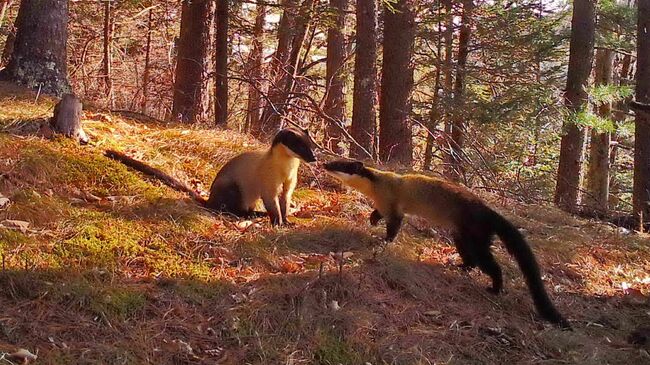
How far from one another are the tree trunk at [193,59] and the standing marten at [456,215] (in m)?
4.23

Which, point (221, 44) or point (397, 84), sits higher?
point (221, 44)

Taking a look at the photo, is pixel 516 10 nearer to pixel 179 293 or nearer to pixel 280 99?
pixel 280 99

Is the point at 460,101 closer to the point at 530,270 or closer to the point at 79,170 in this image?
the point at 530,270

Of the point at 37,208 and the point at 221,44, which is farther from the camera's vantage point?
the point at 221,44

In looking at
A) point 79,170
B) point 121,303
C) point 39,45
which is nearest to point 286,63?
point 39,45

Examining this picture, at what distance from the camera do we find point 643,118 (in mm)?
11023

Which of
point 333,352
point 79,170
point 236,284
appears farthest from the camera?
point 79,170

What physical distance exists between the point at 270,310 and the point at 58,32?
19.0 feet

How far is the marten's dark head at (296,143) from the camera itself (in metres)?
6.82

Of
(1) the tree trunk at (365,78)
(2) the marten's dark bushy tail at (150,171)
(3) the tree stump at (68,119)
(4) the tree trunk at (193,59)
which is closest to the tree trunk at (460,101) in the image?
(1) the tree trunk at (365,78)

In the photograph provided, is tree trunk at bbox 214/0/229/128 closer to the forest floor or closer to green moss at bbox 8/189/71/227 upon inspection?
the forest floor

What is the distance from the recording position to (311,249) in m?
6.10

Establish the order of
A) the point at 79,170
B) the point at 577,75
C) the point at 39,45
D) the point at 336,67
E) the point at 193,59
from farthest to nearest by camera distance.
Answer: the point at 336,67 < the point at 577,75 < the point at 193,59 < the point at 39,45 < the point at 79,170

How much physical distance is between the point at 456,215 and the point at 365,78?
186 inches
